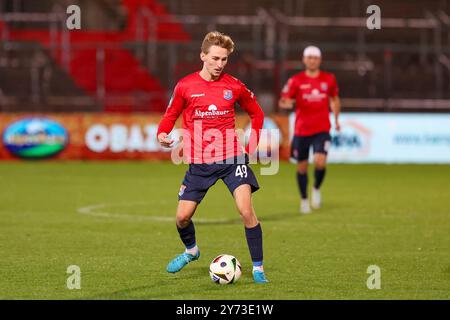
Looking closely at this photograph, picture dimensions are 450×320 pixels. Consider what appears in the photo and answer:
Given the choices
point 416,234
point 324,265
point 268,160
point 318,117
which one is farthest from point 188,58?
point 324,265

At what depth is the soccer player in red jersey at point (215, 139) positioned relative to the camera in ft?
30.0

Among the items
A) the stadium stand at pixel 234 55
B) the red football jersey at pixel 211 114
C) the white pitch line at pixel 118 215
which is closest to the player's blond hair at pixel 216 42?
the red football jersey at pixel 211 114

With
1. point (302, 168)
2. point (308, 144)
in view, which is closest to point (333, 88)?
point (308, 144)

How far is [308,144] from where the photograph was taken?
636 inches

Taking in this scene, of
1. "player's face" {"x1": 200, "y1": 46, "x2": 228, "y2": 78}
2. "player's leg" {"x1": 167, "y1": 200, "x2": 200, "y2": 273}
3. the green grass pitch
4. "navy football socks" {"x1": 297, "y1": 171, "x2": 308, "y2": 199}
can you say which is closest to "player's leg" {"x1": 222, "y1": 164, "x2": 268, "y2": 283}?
the green grass pitch

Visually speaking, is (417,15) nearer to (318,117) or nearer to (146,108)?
(146,108)

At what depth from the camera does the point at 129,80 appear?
30156 mm

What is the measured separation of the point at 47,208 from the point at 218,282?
290 inches

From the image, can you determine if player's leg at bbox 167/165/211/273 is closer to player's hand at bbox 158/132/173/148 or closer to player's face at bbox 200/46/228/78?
player's hand at bbox 158/132/173/148

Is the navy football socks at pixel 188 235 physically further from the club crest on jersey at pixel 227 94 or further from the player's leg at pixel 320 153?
the player's leg at pixel 320 153

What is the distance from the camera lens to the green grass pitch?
28.9 ft

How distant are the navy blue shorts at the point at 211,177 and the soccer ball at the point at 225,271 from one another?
654 mm

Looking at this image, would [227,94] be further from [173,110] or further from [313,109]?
[313,109]

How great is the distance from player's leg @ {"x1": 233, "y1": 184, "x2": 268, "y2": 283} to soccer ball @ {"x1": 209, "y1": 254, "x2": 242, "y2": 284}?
170 millimetres
